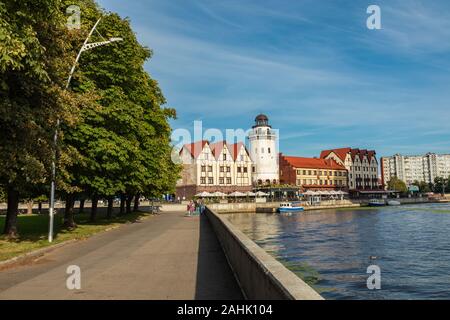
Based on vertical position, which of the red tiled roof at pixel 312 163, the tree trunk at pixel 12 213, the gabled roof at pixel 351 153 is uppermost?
the gabled roof at pixel 351 153

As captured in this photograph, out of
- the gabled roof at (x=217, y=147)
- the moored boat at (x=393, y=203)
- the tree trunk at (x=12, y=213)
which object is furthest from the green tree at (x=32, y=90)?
the moored boat at (x=393, y=203)

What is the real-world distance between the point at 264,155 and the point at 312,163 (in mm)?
21252

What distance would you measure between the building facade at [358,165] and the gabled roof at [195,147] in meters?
62.0

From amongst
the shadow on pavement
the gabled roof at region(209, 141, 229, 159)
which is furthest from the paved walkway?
the gabled roof at region(209, 141, 229, 159)

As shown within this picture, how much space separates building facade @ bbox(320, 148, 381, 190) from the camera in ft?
491

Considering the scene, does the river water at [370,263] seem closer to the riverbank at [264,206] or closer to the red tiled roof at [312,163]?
the riverbank at [264,206]

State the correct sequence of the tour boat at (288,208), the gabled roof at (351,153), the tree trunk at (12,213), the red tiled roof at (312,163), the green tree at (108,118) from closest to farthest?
the tree trunk at (12,213)
the green tree at (108,118)
the tour boat at (288,208)
the red tiled roof at (312,163)
the gabled roof at (351,153)

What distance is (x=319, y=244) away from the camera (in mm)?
31547

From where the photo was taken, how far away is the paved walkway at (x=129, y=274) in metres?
9.83

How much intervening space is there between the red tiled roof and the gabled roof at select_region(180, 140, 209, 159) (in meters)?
35.8

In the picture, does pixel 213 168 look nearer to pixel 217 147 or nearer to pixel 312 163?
pixel 217 147
